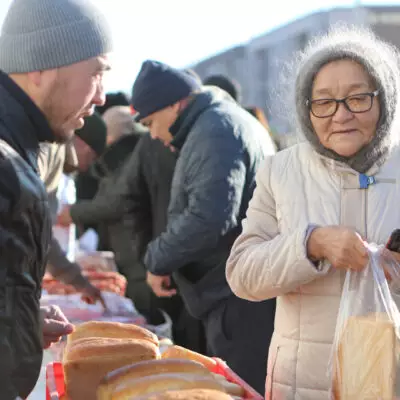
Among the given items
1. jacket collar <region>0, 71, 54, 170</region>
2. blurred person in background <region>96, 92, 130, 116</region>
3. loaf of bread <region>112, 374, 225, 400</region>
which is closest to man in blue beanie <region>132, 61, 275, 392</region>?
jacket collar <region>0, 71, 54, 170</region>

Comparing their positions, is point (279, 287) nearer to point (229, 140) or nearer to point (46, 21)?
point (46, 21)

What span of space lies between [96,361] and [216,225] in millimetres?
1529

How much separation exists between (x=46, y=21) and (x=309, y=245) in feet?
2.95

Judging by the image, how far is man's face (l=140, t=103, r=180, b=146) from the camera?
12.7 ft

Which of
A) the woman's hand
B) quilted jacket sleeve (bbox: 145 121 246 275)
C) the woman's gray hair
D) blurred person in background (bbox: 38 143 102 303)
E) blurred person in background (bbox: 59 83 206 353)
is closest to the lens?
the woman's hand

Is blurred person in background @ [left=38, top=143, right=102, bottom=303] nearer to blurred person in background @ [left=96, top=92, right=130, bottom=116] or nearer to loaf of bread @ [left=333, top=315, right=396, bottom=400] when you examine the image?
loaf of bread @ [left=333, top=315, right=396, bottom=400]

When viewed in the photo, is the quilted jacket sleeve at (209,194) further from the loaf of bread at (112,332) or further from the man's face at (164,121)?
the loaf of bread at (112,332)

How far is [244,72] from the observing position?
33.8m

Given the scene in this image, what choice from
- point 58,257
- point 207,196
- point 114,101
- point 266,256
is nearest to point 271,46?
point 114,101

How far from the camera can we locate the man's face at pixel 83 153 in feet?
18.9

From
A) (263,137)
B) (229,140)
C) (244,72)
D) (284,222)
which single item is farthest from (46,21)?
(244,72)

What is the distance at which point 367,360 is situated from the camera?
5.63ft

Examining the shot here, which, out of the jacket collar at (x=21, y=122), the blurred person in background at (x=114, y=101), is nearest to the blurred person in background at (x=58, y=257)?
the jacket collar at (x=21, y=122)

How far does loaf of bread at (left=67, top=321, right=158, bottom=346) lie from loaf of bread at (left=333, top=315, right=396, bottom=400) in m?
0.52
